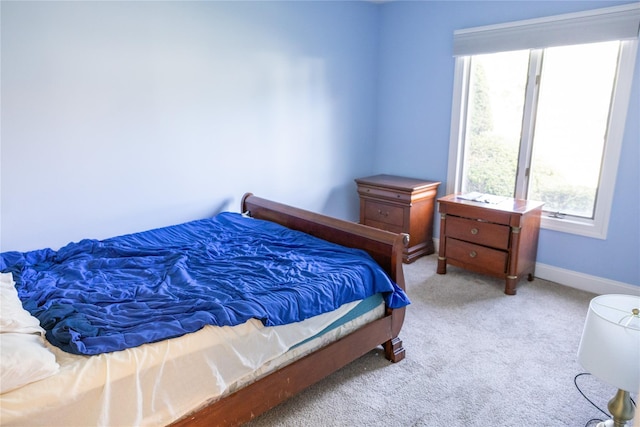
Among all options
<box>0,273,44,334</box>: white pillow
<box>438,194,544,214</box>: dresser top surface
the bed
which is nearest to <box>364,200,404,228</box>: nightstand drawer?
<box>438,194,544,214</box>: dresser top surface

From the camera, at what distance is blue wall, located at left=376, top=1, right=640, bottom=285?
2.99 meters

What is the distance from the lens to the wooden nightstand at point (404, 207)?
3766mm

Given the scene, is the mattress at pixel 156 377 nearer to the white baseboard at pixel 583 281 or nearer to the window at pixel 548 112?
the white baseboard at pixel 583 281

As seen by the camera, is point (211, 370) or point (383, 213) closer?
point (211, 370)

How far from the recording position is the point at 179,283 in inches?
80.5

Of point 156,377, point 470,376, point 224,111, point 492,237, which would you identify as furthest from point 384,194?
point 156,377

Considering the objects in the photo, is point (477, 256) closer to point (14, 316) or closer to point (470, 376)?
point (470, 376)

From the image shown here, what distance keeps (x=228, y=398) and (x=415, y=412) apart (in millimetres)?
876

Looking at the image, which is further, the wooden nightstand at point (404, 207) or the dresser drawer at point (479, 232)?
the wooden nightstand at point (404, 207)

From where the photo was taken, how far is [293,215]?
9.48ft

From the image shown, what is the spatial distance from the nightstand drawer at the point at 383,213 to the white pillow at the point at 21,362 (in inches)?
116

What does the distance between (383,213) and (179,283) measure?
2320 millimetres

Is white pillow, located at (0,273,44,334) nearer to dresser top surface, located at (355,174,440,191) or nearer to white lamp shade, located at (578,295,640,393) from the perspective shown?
white lamp shade, located at (578,295,640,393)

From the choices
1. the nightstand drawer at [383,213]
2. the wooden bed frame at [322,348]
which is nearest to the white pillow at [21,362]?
the wooden bed frame at [322,348]
